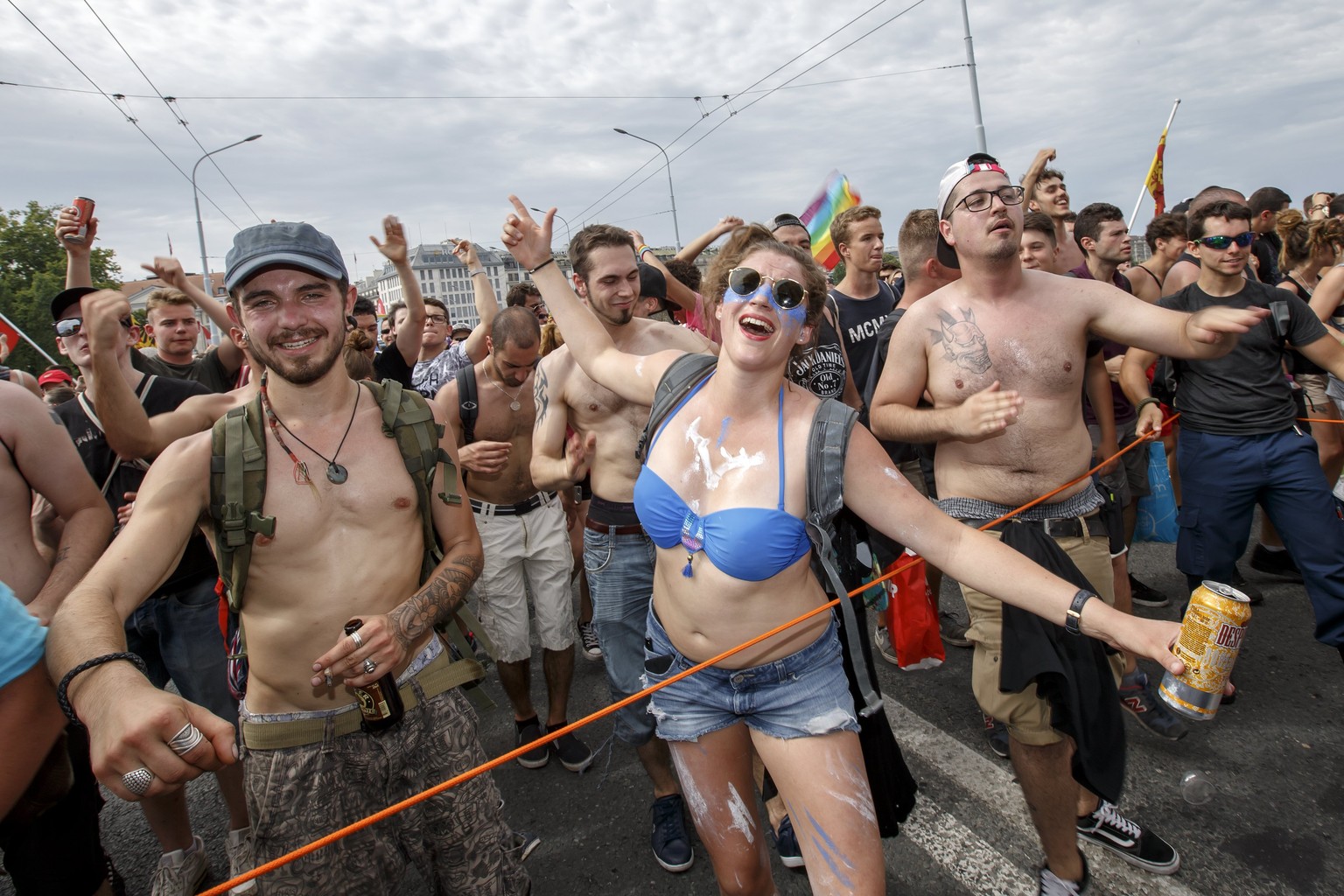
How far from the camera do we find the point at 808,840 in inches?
74.6

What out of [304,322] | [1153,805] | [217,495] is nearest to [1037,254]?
[1153,805]

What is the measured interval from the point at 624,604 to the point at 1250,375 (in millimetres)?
3398

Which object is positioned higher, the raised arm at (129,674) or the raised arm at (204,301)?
the raised arm at (204,301)

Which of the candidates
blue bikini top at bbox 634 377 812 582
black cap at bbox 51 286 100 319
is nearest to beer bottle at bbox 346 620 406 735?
blue bikini top at bbox 634 377 812 582

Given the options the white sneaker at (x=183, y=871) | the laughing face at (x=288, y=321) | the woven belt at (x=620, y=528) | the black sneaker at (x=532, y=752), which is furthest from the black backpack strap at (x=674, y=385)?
the white sneaker at (x=183, y=871)

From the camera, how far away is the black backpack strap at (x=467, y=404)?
4152 mm

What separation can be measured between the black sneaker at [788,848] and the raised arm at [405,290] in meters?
3.05

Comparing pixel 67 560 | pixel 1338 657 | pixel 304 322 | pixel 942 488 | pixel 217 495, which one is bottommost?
pixel 1338 657

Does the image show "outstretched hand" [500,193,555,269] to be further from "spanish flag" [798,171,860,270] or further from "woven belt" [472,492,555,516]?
"spanish flag" [798,171,860,270]

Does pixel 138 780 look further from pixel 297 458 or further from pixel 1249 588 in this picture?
pixel 1249 588

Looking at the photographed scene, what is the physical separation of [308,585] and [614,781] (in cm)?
200

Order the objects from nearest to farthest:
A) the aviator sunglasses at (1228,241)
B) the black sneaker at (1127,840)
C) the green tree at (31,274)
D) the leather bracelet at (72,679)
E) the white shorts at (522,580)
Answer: the leather bracelet at (72,679)
the black sneaker at (1127,840)
the aviator sunglasses at (1228,241)
the white shorts at (522,580)
the green tree at (31,274)

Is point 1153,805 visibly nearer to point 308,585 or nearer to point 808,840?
point 808,840

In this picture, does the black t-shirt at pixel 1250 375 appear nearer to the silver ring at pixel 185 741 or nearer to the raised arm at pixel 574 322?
the raised arm at pixel 574 322
